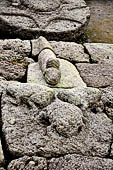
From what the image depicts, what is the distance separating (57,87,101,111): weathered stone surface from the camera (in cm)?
283

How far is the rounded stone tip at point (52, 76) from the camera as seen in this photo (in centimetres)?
316

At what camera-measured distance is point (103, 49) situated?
4098 millimetres

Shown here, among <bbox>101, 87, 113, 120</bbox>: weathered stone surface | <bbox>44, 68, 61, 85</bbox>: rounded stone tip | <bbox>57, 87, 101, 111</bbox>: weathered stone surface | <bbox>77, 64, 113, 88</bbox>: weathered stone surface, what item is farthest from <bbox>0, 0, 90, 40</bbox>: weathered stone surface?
<bbox>57, 87, 101, 111</bbox>: weathered stone surface

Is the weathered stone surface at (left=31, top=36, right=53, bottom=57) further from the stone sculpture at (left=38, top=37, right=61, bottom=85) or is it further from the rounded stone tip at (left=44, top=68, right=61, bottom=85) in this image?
the rounded stone tip at (left=44, top=68, right=61, bottom=85)

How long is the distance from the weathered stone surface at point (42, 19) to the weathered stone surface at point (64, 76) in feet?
2.88

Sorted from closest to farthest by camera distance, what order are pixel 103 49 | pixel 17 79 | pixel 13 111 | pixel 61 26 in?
pixel 13 111, pixel 17 79, pixel 103 49, pixel 61 26

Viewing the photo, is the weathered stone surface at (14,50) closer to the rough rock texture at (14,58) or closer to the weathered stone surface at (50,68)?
the rough rock texture at (14,58)

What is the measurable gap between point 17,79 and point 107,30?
259 cm

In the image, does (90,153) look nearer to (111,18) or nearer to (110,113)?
(110,113)

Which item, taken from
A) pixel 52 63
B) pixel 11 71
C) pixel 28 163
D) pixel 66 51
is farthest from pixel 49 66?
pixel 28 163

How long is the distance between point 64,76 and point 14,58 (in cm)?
75

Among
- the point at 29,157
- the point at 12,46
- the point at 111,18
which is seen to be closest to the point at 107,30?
the point at 111,18

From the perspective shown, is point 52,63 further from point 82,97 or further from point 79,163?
point 79,163

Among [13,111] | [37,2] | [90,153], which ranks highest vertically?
[37,2]
